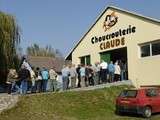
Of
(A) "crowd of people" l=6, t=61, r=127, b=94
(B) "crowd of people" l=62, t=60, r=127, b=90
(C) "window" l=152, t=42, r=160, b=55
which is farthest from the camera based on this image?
(C) "window" l=152, t=42, r=160, b=55

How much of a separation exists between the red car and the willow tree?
14.2m

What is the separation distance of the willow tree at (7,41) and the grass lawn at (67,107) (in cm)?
1079

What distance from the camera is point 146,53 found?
2864 centimetres

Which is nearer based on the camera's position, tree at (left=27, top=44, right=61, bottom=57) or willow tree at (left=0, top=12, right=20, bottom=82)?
willow tree at (left=0, top=12, right=20, bottom=82)

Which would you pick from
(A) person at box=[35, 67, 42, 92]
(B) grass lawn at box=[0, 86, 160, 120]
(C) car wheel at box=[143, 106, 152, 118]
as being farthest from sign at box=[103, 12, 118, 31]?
(C) car wheel at box=[143, 106, 152, 118]

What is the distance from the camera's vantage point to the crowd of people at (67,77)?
25.2m

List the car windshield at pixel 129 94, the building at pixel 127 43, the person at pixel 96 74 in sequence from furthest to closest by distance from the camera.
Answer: the person at pixel 96 74
the building at pixel 127 43
the car windshield at pixel 129 94

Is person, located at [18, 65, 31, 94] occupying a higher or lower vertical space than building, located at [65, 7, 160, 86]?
lower

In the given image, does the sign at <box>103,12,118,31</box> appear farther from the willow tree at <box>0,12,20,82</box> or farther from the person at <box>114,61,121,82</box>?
the willow tree at <box>0,12,20,82</box>

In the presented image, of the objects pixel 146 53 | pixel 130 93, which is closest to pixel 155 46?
pixel 146 53

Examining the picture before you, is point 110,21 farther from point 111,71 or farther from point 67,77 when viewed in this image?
point 67,77

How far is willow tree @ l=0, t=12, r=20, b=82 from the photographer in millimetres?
34375

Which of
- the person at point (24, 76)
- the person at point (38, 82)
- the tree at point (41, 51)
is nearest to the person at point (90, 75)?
the person at point (38, 82)

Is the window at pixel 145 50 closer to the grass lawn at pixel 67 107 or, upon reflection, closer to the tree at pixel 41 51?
the grass lawn at pixel 67 107
